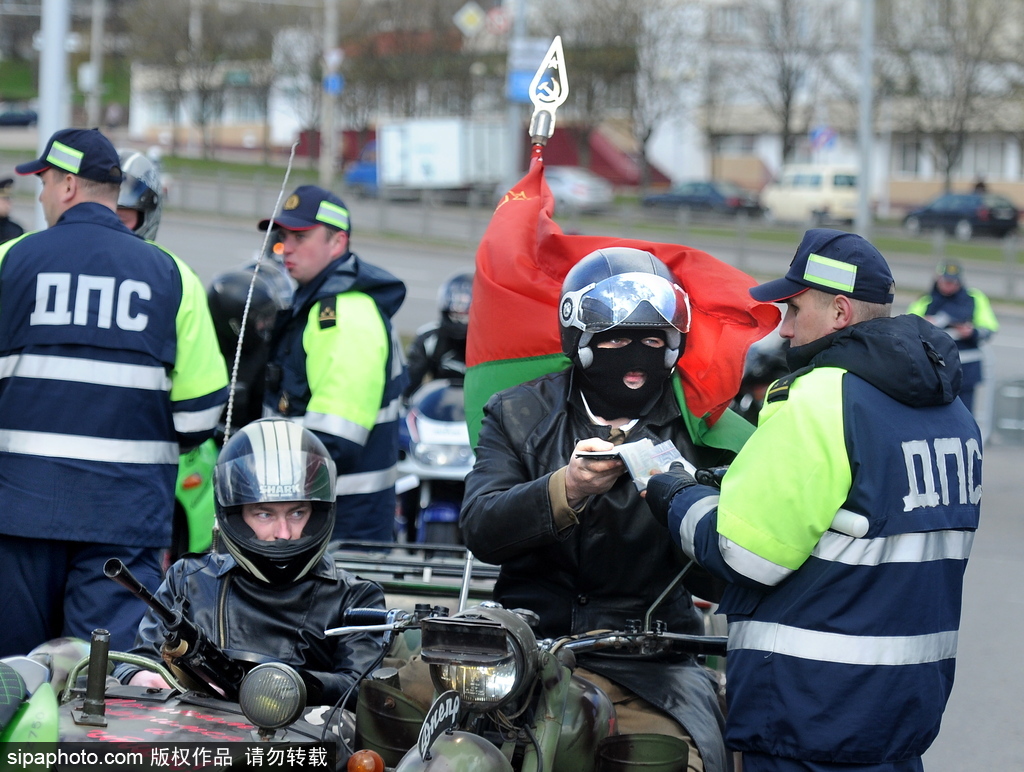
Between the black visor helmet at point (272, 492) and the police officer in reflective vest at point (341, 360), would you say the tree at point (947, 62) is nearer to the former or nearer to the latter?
the police officer in reflective vest at point (341, 360)

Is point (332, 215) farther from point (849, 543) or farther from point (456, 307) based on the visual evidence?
point (849, 543)

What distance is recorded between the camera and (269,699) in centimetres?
300

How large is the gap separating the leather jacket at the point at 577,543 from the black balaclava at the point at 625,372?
0.20ft

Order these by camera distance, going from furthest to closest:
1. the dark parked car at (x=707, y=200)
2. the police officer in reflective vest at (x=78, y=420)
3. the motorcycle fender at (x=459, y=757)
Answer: the dark parked car at (x=707, y=200)
the police officer in reflective vest at (x=78, y=420)
the motorcycle fender at (x=459, y=757)

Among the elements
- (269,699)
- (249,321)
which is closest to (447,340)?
(249,321)

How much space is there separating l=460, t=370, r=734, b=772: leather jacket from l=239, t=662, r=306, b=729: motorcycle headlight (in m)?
1.06

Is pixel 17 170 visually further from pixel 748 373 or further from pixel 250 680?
pixel 748 373

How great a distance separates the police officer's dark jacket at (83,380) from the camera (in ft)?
16.6

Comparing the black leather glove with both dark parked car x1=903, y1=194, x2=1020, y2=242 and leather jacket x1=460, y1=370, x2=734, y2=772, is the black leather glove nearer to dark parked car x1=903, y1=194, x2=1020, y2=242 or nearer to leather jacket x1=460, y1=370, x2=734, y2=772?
leather jacket x1=460, y1=370, x2=734, y2=772

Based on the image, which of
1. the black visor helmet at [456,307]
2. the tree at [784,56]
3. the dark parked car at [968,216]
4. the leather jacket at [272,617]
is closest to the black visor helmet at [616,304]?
the leather jacket at [272,617]

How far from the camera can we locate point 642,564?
414 centimetres

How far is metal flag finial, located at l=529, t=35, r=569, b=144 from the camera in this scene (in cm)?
493

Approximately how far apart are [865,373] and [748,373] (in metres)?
4.47

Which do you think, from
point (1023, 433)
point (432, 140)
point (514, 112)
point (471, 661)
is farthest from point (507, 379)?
point (432, 140)
